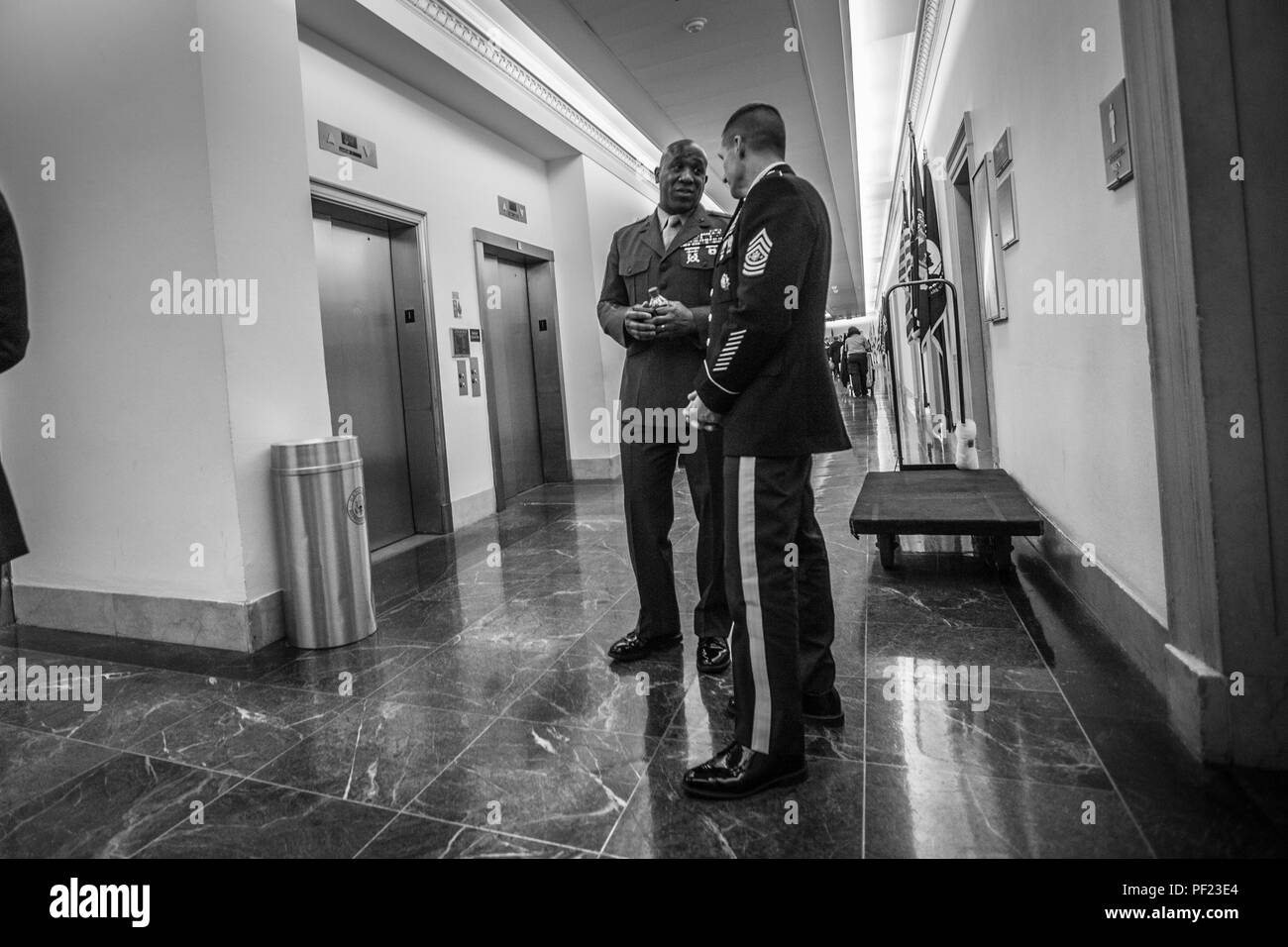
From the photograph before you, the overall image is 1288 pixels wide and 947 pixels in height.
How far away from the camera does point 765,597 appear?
5.00 feet

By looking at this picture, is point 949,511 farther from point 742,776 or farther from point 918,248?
point 918,248

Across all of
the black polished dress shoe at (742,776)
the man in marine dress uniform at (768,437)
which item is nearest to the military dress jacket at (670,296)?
the man in marine dress uniform at (768,437)

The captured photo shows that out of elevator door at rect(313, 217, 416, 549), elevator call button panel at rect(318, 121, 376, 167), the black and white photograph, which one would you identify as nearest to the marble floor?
the black and white photograph

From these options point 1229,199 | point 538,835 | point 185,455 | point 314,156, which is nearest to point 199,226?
point 185,455

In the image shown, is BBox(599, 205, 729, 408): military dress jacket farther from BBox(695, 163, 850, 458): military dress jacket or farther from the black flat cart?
the black flat cart

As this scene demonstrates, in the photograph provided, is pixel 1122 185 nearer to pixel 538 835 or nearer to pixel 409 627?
pixel 538 835

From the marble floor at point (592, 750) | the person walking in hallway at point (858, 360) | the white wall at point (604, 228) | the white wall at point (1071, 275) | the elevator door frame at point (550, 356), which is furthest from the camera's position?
the person walking in hallway at point (858, 360)

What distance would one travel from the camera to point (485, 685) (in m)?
2.27

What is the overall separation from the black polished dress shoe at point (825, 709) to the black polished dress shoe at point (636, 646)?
0.57 metres

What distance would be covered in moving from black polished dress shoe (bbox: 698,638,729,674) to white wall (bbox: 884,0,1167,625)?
1.15m

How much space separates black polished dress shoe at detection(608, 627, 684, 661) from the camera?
2.37m

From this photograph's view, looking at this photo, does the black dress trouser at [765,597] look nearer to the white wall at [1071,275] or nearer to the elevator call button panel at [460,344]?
the white wall at [1071,275]

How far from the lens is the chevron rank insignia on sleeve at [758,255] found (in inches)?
59.9

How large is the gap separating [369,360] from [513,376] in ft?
5.94
